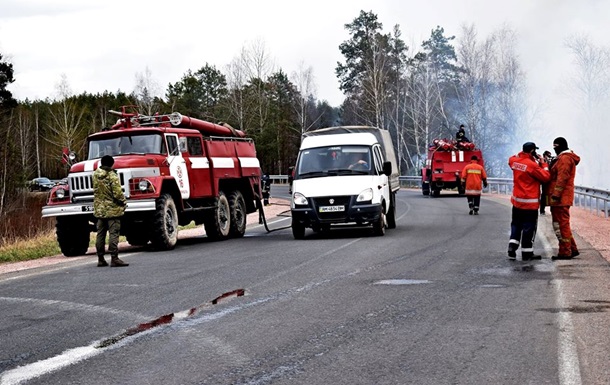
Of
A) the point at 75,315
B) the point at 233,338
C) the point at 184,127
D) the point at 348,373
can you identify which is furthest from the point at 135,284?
the point at 184,127

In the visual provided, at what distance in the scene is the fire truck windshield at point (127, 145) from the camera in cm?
1831

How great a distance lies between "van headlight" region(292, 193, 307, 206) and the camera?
62.3 ft

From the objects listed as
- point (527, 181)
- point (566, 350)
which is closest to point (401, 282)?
point (527, 181)

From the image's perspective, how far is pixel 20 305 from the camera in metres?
10.2

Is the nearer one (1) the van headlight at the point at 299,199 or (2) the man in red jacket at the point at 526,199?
(2) the man in red jacket at the point at 526,199

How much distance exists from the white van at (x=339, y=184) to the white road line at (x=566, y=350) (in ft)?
29.8

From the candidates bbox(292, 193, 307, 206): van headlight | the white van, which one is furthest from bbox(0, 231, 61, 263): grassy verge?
the white van

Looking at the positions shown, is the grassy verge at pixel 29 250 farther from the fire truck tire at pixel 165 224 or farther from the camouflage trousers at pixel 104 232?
the camouflage trousers at pixel 104 232

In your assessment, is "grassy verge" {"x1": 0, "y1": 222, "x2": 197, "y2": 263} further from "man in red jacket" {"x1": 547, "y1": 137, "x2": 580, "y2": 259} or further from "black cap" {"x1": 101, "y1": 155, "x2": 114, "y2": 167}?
"man in red jacket" {"x1": 547, "y1": 137, "x2": 580, "y2": 259}

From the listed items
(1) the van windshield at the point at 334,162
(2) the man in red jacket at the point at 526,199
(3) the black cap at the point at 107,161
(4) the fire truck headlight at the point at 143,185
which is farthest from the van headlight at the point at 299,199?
(2) the man in red jacket at the point at 526,199

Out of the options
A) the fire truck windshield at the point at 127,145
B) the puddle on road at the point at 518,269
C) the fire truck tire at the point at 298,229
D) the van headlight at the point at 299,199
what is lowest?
the puddle on road at the point at 518,269

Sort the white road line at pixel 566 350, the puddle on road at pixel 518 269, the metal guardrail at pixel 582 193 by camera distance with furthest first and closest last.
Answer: the metal guardrail at pixel 582 193, the puddle on road at pixel 518 269, the white road line at pixel 566 350

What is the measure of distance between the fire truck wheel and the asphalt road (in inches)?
233

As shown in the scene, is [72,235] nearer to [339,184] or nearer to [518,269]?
[339,184]
